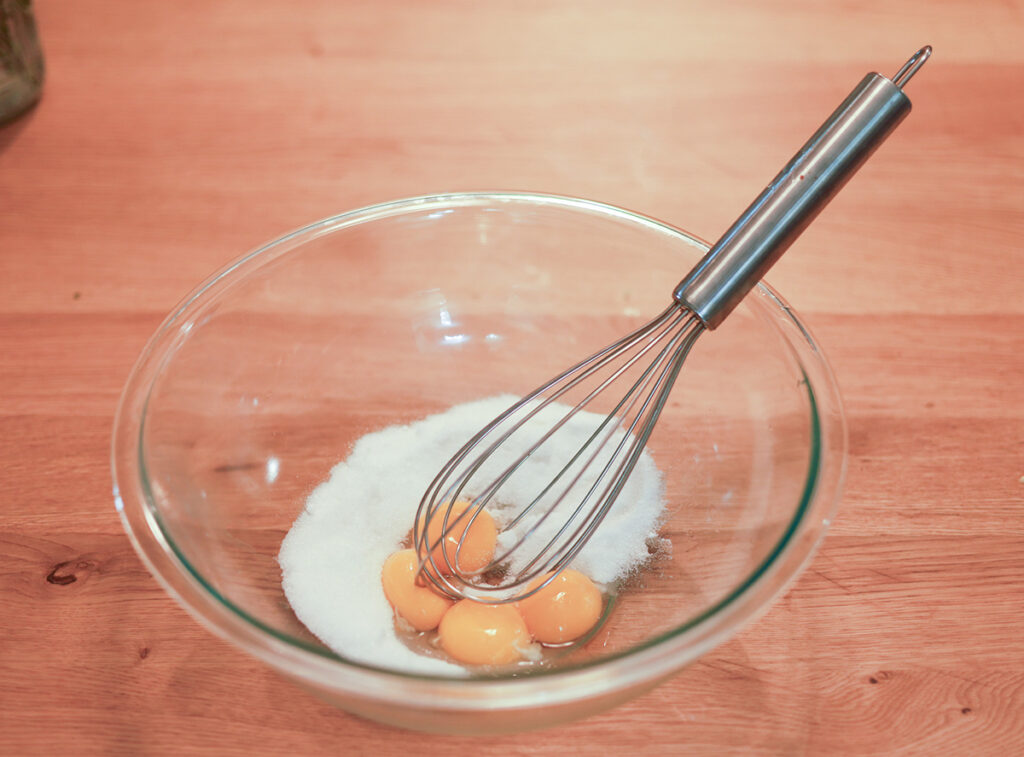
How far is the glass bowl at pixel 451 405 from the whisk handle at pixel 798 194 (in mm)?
126

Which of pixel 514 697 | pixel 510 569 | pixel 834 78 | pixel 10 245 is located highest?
pixel 834 78

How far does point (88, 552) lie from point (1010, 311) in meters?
0.86

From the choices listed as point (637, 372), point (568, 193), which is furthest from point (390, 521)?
point (568, 193)

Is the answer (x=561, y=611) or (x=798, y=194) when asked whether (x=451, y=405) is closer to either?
(x=561, y=611)

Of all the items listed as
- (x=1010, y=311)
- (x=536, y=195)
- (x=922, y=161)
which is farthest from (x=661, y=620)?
(x=922, y=161)

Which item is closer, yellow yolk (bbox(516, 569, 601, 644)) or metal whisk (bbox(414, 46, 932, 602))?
metal whisk (bbox(414, 46, 932, 602))

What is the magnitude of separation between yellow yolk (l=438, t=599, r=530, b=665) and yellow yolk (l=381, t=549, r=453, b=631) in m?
0.01

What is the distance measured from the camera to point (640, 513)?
0.65m

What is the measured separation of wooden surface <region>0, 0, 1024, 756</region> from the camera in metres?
0.58

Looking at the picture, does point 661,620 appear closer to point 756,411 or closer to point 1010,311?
point 756,411

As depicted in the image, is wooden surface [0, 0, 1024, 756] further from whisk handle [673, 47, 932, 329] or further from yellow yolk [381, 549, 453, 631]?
whisk handle [673, 47, 932, 329]

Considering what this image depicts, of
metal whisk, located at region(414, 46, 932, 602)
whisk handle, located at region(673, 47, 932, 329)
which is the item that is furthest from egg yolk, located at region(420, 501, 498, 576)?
whisk handle, located at region(673, 47, 932, 329)

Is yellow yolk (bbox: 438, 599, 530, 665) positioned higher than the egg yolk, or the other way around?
yellow yolk (bbox: 438, 599, 530, 665)

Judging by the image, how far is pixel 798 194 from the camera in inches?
19.5
